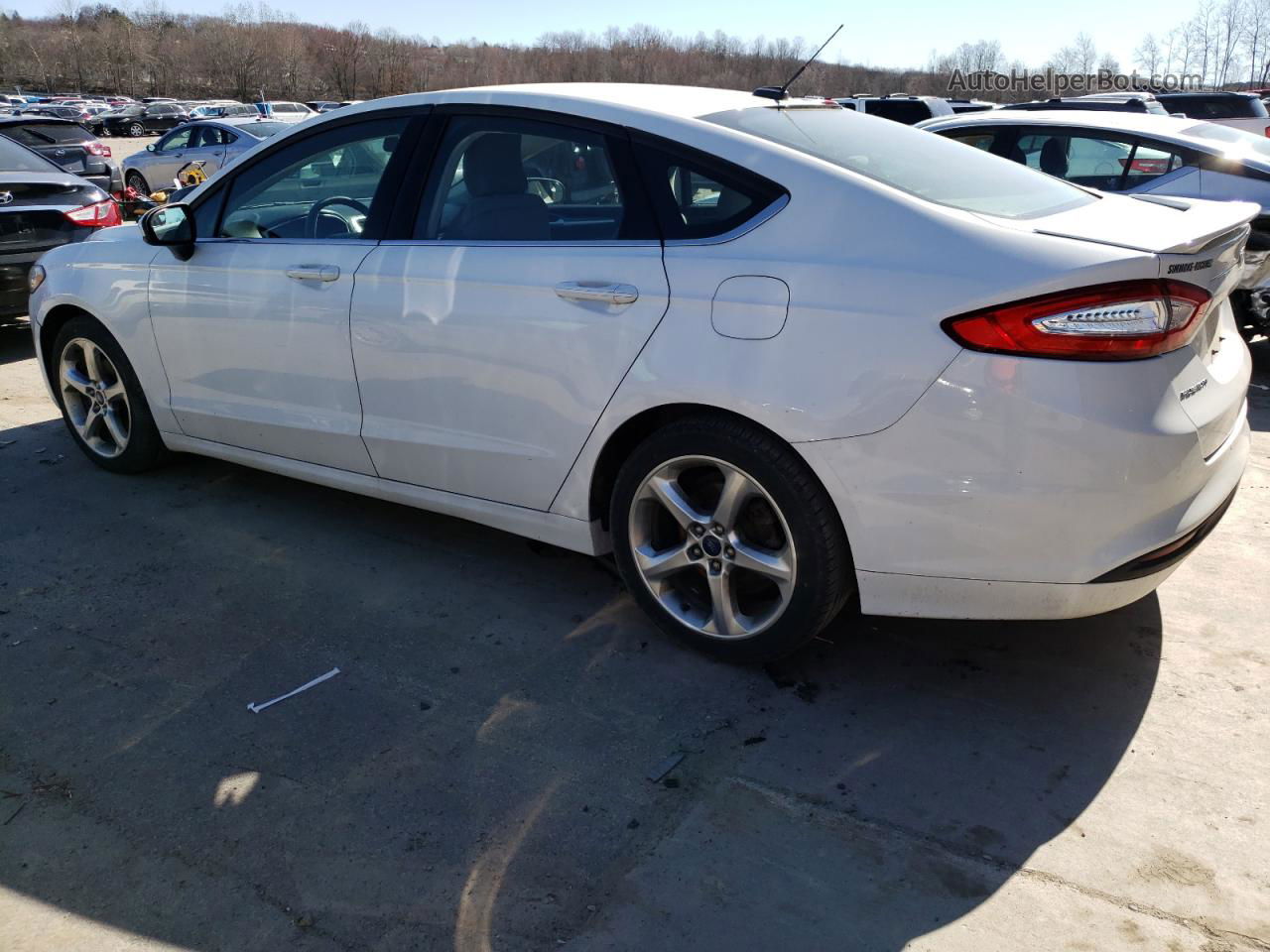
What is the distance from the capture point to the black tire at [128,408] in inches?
185

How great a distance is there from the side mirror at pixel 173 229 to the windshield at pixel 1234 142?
20.2 ft

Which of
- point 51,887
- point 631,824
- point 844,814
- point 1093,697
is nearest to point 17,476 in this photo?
point 51,887

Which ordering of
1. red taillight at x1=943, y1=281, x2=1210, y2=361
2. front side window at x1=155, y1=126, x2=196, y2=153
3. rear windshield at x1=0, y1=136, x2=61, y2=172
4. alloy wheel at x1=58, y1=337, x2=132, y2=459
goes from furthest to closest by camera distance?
front side window at x1=155, y1=126, x2=196, y2=153 → rear windshield at x1=0, y1=136, x2=61, y2=172 → alloy wheel at x1=58, y1=337, x2=132, y2=459 → red taillight at x1=943, y1=281, x2=1210, y2=361

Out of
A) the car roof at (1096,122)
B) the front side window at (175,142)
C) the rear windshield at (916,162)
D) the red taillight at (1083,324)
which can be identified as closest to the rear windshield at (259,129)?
the front side window at (175,142)

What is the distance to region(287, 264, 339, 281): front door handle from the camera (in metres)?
3.74

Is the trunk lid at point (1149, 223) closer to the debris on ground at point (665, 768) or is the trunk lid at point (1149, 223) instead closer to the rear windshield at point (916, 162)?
the rear windshield at point (916, 162)

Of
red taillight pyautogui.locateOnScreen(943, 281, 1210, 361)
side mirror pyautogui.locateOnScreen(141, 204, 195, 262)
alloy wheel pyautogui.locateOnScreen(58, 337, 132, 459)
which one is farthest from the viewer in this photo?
alloy wheel pyautogui.locateOnScreen(58, 337, 132, 459)

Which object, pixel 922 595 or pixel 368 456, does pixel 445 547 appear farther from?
pixel 922 595

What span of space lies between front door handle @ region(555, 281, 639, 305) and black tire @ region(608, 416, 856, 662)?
392mm

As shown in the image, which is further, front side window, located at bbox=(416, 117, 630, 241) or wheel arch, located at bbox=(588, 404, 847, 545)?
front side window, located at bbox=(416, 117, 630, 241)

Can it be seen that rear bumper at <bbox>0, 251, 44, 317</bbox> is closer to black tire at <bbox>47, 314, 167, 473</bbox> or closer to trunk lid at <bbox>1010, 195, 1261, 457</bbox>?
black tire at <bbox>47, 314, 167, 473</bbox>

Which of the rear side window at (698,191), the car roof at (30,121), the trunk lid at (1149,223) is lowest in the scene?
the trunk lid at (1149,223)

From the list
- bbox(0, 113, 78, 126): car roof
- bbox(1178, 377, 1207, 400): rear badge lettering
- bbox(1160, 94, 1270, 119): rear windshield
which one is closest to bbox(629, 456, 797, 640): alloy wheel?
bbox(1178, 377, 1207, 400): rear badge lettering

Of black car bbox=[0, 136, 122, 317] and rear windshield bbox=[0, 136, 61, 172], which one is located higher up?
rear windshield bbox=[0, 136, 61, 172]
